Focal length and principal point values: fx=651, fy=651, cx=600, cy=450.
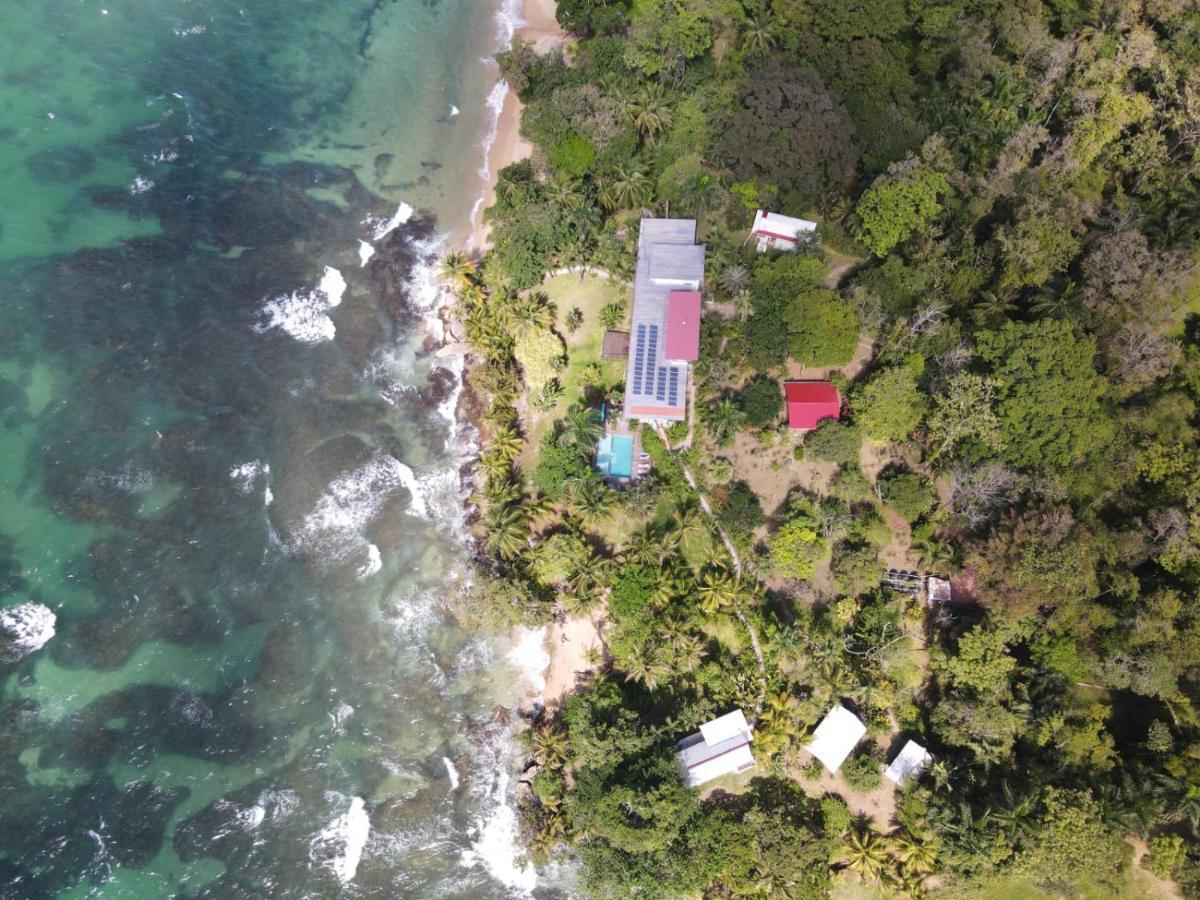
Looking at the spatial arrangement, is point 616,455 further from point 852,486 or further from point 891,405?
point 891,405

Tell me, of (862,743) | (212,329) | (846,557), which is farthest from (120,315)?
(862,743)

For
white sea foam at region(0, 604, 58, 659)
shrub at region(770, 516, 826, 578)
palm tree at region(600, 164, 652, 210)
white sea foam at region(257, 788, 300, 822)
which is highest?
palm tree at region(600, 164, 652, 210)

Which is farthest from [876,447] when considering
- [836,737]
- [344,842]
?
[344,842]

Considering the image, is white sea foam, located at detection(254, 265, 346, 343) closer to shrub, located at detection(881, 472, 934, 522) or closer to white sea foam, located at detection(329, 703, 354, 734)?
white sea foam, located at detection(329, 703, 354, 734)

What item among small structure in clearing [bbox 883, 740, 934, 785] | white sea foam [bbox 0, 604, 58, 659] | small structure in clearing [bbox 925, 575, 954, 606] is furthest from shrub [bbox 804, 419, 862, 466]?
white sea foam [bbox 0, 604, 58, 659]

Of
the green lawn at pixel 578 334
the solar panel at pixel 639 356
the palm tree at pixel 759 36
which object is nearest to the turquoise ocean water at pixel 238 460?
the green lawn at pixel 578 334
